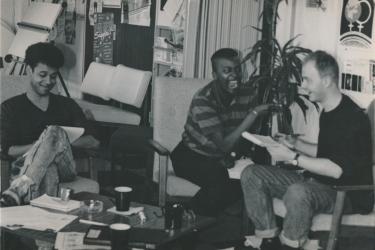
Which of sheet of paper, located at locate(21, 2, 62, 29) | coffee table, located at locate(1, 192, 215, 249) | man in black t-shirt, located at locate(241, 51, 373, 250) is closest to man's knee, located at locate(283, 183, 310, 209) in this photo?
man in black t-shirt, located at locate(241, 51, 373, 250)

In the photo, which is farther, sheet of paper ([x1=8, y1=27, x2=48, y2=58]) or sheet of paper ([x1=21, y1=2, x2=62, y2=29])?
sheet of paper ([x1=8, y1=27, x2=48, y2=58])

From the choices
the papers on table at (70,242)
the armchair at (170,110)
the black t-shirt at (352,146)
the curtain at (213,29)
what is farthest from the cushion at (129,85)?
the papers on table at (70,242)

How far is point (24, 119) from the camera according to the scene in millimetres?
3330

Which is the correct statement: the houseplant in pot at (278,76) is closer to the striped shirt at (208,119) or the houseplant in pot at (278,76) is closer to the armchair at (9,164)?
the striped shirt at (208,119)

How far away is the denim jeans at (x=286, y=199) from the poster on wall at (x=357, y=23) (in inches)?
37.9

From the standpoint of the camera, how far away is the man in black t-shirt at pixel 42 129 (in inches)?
117

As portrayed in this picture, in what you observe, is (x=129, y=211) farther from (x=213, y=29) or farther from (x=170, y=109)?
(x=213, y=29)

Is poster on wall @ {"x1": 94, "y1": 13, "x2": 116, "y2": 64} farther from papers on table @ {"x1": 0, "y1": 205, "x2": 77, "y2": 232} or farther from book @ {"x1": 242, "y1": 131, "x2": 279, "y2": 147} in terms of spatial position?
papers on table @ {"x1": 0, "y1": 205, "x2": 77, "y2": 232}

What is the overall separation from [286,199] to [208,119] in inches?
29.5

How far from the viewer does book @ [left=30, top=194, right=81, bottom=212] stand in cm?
266

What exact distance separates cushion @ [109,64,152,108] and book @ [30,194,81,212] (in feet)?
7.52

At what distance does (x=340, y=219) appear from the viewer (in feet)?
8.80

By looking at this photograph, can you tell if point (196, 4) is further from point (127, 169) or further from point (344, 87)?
point (127, 169)

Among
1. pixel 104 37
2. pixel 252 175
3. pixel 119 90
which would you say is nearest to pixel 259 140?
pixel 252 175
